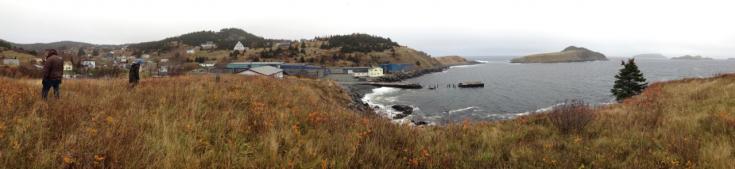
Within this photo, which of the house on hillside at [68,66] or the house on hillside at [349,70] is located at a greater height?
the house on hillside at [68,66]

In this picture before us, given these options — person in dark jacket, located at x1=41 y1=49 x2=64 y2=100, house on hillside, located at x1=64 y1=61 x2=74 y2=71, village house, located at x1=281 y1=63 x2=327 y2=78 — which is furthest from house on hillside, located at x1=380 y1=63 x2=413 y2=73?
person in dark jacket, located at x1=41 y1=49 x2=64 y2=100

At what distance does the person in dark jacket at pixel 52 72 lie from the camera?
30.4 feet

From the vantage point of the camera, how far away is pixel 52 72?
9.61 meters

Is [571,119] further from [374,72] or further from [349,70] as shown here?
[349,70]

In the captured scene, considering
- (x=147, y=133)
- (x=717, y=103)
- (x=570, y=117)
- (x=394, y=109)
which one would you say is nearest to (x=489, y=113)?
(x=394, y=109)

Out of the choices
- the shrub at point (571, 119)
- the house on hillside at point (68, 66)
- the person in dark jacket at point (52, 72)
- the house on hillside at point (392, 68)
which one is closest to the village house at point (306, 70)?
the house on hillside at point (392, 68)

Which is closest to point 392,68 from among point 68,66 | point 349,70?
point 349,70

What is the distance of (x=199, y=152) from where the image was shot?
4.79 metres

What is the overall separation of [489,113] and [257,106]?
39.4 meters

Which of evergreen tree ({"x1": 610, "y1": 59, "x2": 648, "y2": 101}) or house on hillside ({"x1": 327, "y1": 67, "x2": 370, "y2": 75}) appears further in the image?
house on hillside ({"x1": 327, "y1": 67, "x2": 370, "y2": 75})

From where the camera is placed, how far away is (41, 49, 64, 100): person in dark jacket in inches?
364

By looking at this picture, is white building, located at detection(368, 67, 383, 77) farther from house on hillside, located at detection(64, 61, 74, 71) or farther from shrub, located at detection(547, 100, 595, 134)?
shrub, located at detection(547, 100, 595, 134)

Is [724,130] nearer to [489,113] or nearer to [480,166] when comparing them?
[480,166]

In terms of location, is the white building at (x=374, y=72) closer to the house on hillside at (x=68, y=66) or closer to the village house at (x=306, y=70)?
the village house at (x=306, y=70)
